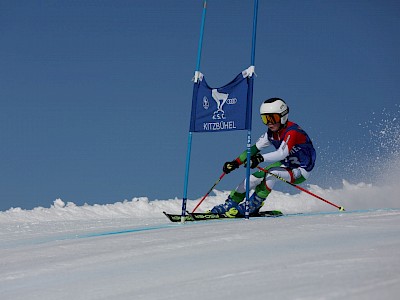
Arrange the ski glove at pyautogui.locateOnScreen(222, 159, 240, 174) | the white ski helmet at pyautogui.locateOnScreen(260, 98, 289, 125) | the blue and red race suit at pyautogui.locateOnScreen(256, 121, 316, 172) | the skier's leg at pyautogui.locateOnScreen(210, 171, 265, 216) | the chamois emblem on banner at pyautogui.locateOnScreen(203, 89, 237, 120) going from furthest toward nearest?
the skier's leg at pyautogui.locateOnScreen(210, 171, 265, 216) → the ski glove at pyautogui.locateOnScreen(222, 159, 240, 174) → the white ski helmet at pyautogui.locateOnScreen(260, 98, 289, 125) → the blue and red race suit at pyautogui.locateOnScreen(256, 121, 316, 172) → the chamois emblem on banner at pyautogui.locateOnScreen(203, 89, 237, 120)

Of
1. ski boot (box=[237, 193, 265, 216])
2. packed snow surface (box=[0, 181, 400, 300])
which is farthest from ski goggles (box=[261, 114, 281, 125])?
packed snow surface (box=[0, 181, 400, 300])

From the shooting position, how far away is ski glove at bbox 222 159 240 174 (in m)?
8.00

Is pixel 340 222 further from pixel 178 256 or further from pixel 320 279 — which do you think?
pixel 320 279

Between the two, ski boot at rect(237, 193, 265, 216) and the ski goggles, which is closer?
the ski goggles

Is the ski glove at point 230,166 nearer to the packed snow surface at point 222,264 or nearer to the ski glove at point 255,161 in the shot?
the ski glove at point 255,161

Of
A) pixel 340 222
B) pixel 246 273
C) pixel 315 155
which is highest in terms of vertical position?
pixel 315 155

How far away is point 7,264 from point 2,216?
7.87 meters

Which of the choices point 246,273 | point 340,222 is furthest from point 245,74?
point 246,273

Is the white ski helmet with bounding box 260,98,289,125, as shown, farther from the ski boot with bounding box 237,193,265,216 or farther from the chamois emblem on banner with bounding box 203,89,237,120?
the ski boot with bounding box 237,193,265,216

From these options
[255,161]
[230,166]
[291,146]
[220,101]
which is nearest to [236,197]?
[230,166]

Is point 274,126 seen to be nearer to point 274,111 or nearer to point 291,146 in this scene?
point 274,111

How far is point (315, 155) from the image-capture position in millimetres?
8266

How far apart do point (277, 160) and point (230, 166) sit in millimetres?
670

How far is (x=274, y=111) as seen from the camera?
25.8 ft
